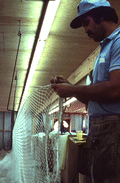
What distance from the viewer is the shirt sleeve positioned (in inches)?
36.9

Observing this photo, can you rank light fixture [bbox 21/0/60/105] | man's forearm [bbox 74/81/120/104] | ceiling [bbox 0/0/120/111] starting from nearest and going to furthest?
man's forearm [bbox 74/81/120/104], light fixture [bbox 21/0/60/105], ceiling [bbox 0/0/120/111]

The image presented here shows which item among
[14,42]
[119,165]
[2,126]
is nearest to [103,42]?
[119,165]

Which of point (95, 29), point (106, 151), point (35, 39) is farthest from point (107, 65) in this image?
point (35, 39)

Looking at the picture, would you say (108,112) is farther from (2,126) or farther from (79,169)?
(2,126)

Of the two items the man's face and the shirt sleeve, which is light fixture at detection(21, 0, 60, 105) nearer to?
the man's face

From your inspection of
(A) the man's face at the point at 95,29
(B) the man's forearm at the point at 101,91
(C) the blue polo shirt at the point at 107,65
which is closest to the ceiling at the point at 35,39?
(A) the man's face at the point at 95,29

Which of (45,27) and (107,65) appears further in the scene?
(45,27)

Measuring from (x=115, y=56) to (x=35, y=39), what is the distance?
2995 mm

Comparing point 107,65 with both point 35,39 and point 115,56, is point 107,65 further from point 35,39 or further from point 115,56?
point 35,39

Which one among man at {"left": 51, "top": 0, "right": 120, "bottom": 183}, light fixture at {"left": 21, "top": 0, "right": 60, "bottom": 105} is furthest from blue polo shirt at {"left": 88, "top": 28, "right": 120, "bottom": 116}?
light fixture at {"left": 21, "top": 0, "right": 60, "bottom": 105}

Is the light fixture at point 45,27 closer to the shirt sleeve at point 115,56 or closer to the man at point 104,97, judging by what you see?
the man at point 104,97

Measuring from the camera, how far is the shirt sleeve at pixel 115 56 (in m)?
0.94

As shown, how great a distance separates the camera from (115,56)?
0.98 m

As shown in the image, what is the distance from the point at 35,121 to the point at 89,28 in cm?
196
